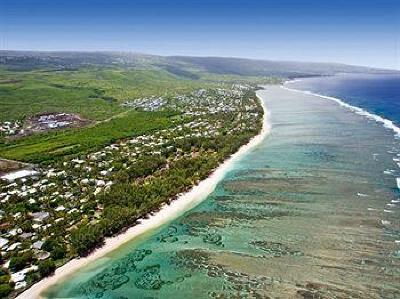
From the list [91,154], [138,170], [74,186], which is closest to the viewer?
[74,186]

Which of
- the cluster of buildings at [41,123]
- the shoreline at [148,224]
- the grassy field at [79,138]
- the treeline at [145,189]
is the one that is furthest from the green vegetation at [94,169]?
the shoreline at [148,224]

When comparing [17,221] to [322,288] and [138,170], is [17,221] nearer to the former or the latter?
[138,170]

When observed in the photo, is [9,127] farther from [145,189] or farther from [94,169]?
[145,189]

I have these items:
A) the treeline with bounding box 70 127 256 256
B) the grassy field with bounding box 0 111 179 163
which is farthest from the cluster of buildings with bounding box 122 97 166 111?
the treeline with bounding box 70 127 256 256

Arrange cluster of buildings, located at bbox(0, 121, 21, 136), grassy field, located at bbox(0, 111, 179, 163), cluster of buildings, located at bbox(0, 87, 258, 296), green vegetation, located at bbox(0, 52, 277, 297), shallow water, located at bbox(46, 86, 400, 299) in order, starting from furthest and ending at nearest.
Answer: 1. cluster of buildings, located at bbox(0, 121, 21, 136)
2. grassy field, located at bbox(0, 111, 179, 163)
3. cluster of buildings, located at bbox(0, 87, 258, 296)
4. green vegetation, located at bbox(0, 52, 277, 297)
5. shallow water, located at bbox(46, 86, 400, 299)

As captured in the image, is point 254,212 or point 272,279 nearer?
point 272,279

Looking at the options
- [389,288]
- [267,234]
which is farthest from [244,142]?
[389,288]

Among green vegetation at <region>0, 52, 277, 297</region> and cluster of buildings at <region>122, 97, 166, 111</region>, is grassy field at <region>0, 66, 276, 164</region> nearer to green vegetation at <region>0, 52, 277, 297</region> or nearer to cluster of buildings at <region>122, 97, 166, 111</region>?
green vegetation at <region>0, 52, 277, 297</region>

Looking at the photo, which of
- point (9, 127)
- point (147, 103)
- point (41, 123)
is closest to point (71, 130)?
point (41, 123)
